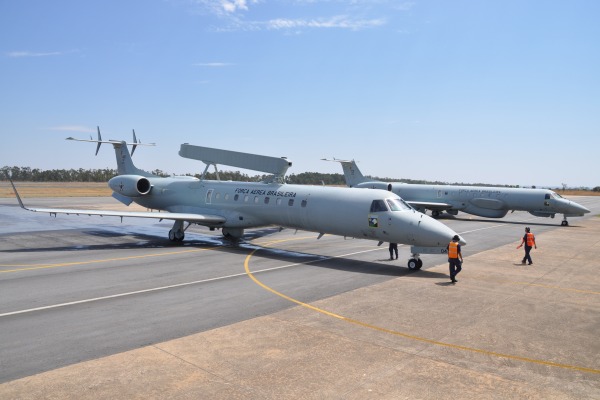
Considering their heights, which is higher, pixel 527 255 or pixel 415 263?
pixel 527 255

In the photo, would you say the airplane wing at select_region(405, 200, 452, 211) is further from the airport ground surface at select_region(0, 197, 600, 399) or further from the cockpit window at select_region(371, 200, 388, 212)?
the cockpit window at select_region(371, 200, 388, 212)

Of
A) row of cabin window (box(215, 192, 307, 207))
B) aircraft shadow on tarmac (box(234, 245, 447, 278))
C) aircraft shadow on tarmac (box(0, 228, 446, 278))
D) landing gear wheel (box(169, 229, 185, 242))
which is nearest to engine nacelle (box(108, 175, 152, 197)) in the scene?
aircraft shadow on tarmac (box(0, 228, 446, 278))

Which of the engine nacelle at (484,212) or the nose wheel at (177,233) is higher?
the engine nacelle at (484,212)

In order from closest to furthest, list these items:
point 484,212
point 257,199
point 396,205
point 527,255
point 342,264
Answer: point 396,205, point 342,264, point 527,255, point 257,199, point 484,212

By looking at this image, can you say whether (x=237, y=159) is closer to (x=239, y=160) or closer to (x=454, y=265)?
(x=239, y=160)

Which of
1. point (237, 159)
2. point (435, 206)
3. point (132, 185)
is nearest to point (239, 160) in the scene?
point (237, 159)

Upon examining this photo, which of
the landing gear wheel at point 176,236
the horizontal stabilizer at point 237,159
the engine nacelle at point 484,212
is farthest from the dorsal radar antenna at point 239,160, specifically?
the engine nacelle at point 484,212

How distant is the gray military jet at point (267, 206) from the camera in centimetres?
1596

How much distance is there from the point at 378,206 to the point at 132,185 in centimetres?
1607

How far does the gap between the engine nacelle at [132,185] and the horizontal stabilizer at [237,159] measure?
2.89m

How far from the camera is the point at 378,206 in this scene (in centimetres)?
1655

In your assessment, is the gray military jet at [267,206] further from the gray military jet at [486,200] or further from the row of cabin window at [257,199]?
the gray military jet at [486,200]

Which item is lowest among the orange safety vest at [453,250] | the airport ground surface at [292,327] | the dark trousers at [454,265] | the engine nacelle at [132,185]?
the airport ground surface at [292,327]

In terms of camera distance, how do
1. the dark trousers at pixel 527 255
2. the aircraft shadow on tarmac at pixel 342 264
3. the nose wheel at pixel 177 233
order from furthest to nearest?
the nose wheel at pixel 177 233 < the dark trousers at pixel 527 255 < the aircraft shadow on tarmac at pixel 342 264
